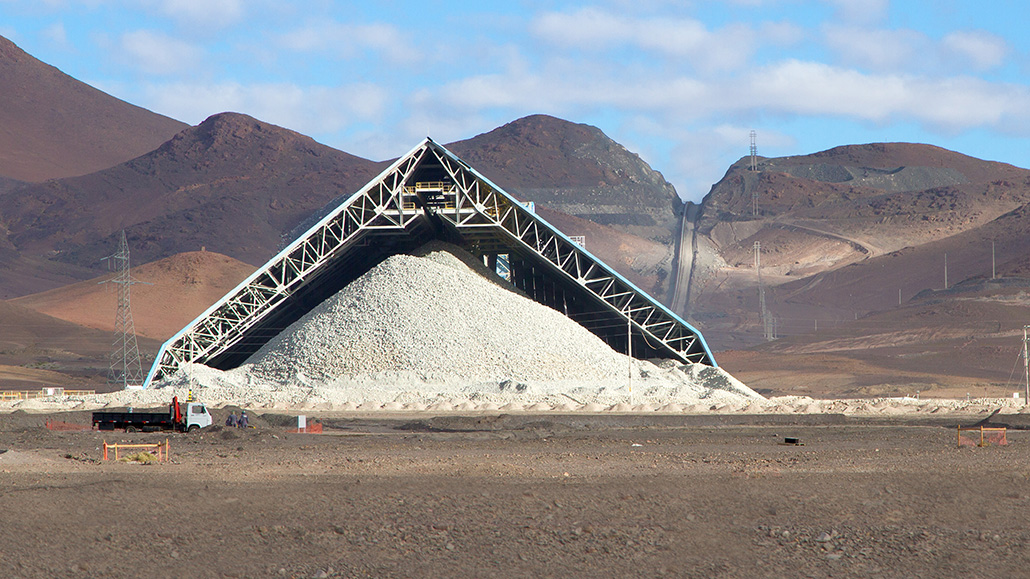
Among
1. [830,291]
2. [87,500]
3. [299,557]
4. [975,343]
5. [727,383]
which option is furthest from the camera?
[830,291]

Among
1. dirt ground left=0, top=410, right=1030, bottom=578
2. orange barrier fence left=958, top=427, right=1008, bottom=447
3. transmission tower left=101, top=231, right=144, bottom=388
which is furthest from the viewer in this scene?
transmission tower left=101, top=231, right=144, bottom=388

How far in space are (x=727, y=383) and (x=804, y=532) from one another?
35.5 meters

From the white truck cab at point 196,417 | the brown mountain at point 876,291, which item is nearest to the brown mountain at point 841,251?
the brown mountain at point 876,291

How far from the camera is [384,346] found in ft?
160

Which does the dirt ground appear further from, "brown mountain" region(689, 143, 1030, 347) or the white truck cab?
"brown mountain" region(689, 143, 1030, 347)

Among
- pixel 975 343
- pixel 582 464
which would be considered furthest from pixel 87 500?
pixel 975 343

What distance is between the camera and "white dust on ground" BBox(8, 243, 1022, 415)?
46.3m

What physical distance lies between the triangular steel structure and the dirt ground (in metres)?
22.7

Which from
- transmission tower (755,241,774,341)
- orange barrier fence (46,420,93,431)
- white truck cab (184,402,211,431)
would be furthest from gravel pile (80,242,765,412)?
transmission tower (755,241,774,341)

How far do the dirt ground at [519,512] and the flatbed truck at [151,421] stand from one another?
6.15m

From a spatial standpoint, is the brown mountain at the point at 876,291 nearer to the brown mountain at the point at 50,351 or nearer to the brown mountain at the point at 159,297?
the brown mountain at the point at 50,351

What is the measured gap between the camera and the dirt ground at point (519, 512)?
1423 centimetres

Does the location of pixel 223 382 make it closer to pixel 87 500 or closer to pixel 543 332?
pixel 543 332

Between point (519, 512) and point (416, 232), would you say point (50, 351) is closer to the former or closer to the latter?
point (416, 232)
